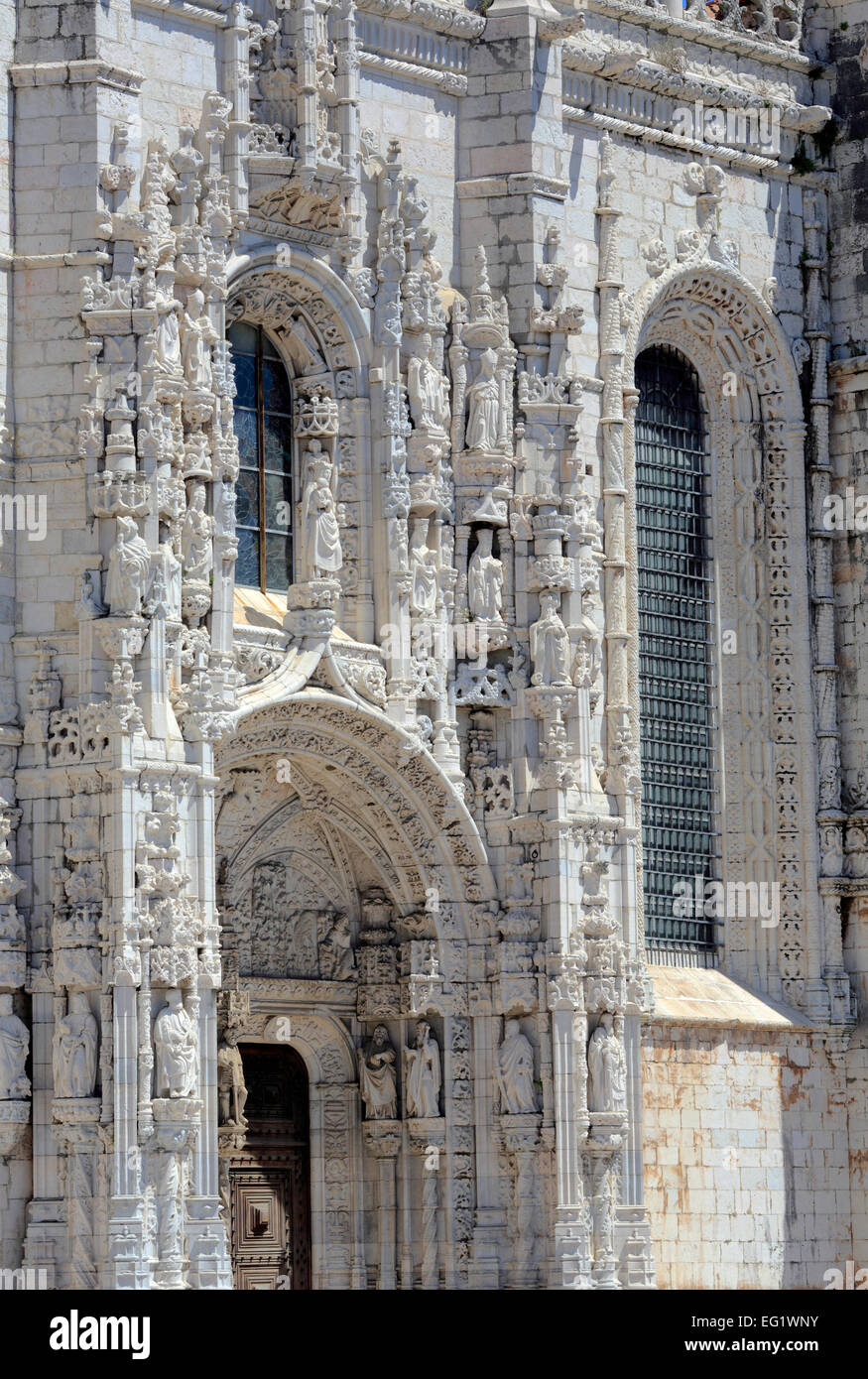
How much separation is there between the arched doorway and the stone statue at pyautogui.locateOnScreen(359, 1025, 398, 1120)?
60 cm

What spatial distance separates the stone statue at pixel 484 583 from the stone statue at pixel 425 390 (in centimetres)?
128

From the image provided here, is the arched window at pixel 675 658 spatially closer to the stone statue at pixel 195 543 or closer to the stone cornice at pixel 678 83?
the stone cornice at pixel 678 83

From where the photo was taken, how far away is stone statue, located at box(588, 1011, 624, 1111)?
3525 centimetres

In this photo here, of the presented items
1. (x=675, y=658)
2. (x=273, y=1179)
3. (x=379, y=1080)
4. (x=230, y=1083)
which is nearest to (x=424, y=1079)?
(x=379, y=1080)

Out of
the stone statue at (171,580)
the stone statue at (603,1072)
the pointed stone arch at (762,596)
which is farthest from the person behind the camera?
the pointed stone arch at (762,596)

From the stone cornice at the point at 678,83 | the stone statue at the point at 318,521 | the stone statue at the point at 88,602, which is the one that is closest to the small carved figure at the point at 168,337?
the stone statue at the point at 88,602

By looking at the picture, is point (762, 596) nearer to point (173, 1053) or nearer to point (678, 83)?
point (678, 83)

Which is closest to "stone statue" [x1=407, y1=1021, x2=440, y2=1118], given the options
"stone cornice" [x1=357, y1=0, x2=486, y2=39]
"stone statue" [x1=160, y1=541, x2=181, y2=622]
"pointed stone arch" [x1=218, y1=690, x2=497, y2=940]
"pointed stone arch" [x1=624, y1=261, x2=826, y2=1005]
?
"pointed stone arch" [x1=218, y1=690, x2=497, y2=940]

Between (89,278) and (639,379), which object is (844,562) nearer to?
(639,379)

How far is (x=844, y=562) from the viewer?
4094 centimetres

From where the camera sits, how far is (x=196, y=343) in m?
32.7

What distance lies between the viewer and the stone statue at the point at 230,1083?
33.8m
